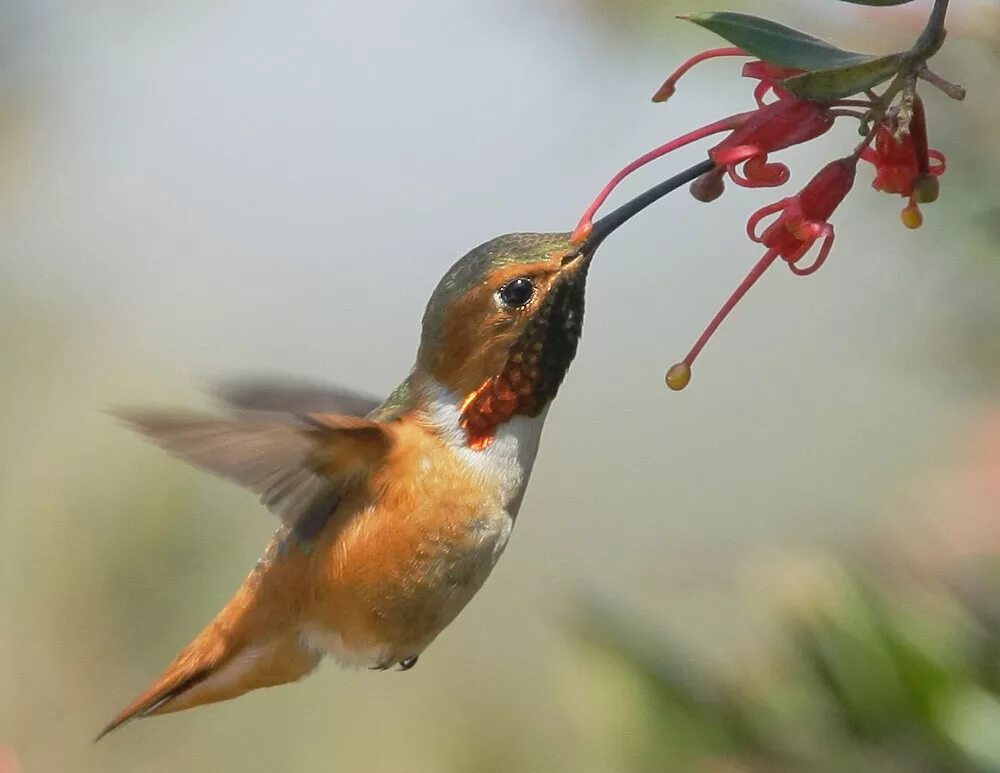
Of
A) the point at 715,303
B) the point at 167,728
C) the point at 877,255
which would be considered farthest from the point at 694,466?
the point at 167,728

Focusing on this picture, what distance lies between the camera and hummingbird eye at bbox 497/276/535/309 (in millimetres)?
750

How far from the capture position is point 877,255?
1871mm

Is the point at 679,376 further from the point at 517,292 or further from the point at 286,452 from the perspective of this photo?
the point at 286,452

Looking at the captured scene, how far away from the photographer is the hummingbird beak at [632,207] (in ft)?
1.97

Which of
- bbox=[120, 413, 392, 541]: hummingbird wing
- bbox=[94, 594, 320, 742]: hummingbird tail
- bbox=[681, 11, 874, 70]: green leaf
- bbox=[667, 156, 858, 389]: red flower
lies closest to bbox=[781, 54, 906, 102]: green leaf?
bbox=[681, 11, 874, 70]: green leaf

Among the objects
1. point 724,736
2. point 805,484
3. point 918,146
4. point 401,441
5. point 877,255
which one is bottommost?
point 805,484

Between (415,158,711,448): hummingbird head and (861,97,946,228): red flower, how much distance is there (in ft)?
Answer: 0.55

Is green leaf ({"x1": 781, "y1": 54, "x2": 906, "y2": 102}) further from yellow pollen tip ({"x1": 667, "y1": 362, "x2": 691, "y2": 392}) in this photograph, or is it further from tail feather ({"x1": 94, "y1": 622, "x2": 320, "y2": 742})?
tail feather ({"x1": 94, "y1": 622, "x2": 320, "y2": 742})

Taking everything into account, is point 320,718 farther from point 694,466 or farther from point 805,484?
point 805,484

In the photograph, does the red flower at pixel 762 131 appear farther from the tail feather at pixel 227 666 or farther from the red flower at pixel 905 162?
the tail feather at pixel 227 666

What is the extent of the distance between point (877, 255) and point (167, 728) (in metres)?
1.65

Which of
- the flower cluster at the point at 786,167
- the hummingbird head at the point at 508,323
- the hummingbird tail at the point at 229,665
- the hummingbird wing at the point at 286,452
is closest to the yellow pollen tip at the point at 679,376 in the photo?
the flower cluster at the point at 786,167

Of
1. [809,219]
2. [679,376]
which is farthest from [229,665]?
[809,219]

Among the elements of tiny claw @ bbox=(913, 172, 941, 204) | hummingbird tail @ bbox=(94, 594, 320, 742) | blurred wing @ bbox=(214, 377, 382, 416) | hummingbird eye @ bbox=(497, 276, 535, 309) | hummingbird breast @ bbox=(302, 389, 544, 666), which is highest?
tiny claw @ bbox=(913, 172, 941, 204)
